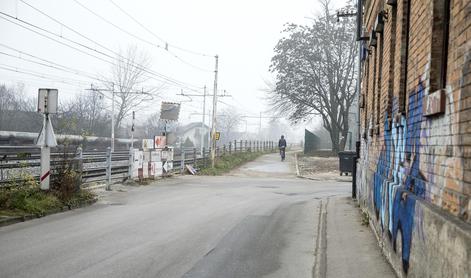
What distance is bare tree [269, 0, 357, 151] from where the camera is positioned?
131 ft

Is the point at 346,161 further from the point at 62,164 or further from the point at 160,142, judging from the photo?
the point at 62,164

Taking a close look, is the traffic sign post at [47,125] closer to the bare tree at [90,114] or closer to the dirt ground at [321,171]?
the dirt ground at [321,171]

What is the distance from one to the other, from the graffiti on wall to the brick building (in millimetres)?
10

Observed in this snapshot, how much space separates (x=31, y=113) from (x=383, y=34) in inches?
1624

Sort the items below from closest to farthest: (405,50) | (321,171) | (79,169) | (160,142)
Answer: (405,50), (79,169), (160,142), (321,171)

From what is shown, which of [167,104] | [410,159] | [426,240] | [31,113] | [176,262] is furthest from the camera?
[31,113]

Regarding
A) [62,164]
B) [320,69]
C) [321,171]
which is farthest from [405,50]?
[320,69]

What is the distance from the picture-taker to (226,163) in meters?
30.7

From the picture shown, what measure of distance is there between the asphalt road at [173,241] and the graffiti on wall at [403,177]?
2.57 ft

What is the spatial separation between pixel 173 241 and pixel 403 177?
379cm

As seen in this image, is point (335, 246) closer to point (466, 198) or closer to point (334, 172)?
point (466, 198)

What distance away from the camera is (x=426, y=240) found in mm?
4008

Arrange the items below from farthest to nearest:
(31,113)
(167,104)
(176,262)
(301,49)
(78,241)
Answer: (31,113) < (301,49) < (167,104) < (78,241) < (176,262)

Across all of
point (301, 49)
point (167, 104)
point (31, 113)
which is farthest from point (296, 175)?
point (31, 113)
